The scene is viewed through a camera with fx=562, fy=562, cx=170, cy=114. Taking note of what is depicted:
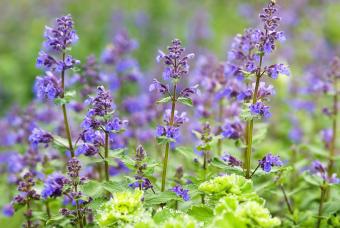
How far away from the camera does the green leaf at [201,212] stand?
323 cm

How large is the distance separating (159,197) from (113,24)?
8049 mm

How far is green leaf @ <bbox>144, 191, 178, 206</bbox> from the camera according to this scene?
3.34 meters

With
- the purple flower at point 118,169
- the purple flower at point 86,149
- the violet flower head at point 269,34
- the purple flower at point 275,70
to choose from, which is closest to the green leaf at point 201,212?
the purple flower at point 86,149

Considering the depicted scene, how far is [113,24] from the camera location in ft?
36.2

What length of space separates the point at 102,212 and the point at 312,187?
2.00 meters

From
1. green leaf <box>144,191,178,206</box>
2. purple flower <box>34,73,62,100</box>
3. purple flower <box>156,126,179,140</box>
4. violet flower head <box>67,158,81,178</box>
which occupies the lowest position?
green leaf <box>144,191,178,206</box>

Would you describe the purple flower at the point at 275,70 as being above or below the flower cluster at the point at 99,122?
above

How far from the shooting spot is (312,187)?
4.42m

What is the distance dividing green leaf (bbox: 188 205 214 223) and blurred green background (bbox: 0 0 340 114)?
6.52m

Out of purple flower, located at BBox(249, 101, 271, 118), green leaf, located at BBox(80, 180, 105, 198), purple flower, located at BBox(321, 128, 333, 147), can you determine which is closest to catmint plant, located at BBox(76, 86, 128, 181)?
green leaf, located at BBox(80, 180, 105, 198)

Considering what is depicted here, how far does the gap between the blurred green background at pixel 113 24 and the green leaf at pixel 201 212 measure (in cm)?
652

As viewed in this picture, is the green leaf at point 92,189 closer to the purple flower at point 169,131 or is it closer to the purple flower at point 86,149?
the purple flower at point 86,149

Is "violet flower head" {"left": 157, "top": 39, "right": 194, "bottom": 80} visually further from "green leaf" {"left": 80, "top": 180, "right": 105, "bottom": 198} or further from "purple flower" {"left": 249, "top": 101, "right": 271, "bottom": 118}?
"green leaf" {"left": 80, "top": 180, "right": 105, "bottom": 198}

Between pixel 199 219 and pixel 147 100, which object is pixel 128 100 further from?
pixel 199 219
